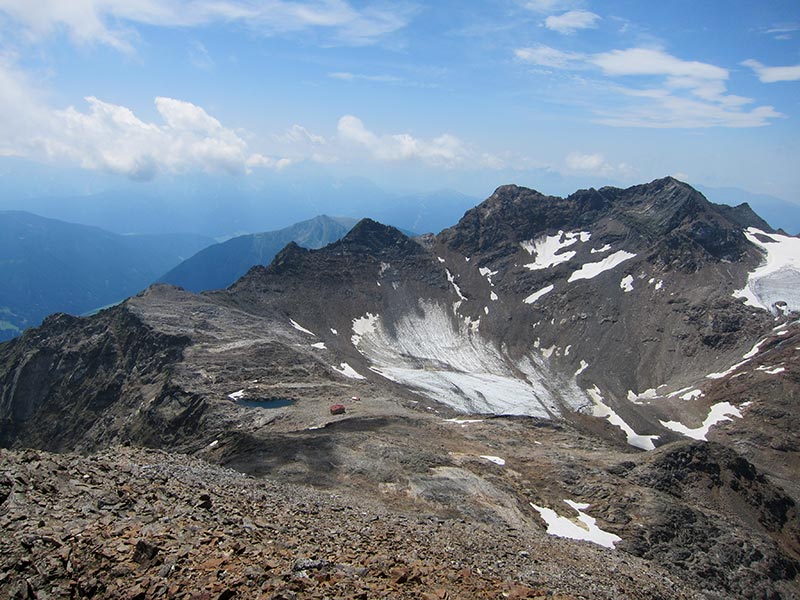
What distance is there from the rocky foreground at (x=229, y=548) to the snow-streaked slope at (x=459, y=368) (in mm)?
87335

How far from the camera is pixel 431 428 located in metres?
67.5

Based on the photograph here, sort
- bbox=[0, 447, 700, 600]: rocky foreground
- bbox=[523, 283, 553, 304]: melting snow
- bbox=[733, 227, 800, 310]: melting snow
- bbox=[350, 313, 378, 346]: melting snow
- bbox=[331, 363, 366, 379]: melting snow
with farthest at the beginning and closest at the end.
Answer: bbox=[523, 283, 553, 304]: melting snow < bbox=[733, 227, 800, 310]: melting snow < bbox=[350, 313, 378, 346]: melting snow < bbox=[331, 363, 366, 379]: melting snow < bbox=[0, 447, 700, 600]: rocky foreground

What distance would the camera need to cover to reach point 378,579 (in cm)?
1769

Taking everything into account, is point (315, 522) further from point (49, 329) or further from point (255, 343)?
point (49, 329)

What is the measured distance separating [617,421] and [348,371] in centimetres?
6243

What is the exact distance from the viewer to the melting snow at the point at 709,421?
394 ft

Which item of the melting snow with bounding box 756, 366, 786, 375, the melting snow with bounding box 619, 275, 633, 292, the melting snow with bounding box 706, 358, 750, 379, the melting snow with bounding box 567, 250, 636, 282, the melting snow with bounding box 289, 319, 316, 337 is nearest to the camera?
the melting snow with bounding box 756, 366, 786, 375

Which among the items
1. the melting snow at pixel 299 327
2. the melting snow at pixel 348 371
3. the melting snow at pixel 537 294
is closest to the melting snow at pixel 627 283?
the melting snow at pixel 537 294

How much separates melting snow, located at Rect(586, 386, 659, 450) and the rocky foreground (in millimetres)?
88695

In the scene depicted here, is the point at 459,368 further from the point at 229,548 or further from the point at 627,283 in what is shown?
the point at 229,548

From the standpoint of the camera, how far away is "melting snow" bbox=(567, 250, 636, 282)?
190 metres

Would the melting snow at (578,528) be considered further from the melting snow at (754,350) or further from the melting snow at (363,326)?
the melting snow at (754,350)

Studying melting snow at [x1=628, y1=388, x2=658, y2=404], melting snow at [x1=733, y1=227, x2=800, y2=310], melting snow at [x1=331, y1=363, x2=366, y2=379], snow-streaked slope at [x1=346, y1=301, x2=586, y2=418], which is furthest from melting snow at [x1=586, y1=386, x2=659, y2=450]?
melting snow at [x1=733, y1=227, x2=800, y2=310]

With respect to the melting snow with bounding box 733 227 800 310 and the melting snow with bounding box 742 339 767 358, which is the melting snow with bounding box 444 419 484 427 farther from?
the melting snow with bounding box 733 227 800 310
